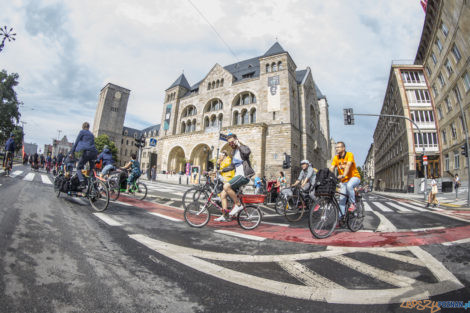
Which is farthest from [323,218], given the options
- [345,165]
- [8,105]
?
[8,105]

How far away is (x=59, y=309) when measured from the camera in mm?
1308

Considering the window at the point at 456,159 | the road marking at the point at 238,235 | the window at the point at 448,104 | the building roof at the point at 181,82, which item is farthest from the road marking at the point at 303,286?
the building roof at the point at 181,82

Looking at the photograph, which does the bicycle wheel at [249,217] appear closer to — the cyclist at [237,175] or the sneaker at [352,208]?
the cyclist at [237,175]

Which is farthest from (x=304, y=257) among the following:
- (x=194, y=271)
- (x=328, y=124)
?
(x=328, y=124)

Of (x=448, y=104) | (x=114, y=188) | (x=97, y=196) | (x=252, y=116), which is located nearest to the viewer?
(x=97, y=196)

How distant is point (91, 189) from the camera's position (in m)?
5.11

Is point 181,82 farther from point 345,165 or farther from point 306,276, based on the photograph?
point 306,276

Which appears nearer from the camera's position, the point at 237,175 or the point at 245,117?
the point at 237,175

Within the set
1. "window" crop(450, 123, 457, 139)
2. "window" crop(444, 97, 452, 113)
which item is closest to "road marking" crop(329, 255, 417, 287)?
"window" crop(450, 123, 457, 139)

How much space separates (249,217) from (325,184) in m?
1.64

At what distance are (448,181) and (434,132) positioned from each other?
8.08 m

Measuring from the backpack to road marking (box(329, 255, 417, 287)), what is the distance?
52.0 inches

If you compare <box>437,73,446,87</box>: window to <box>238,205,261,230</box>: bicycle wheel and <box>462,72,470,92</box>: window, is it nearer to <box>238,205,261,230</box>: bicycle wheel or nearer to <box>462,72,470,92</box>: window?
<box>462,72,470,92</box>: window

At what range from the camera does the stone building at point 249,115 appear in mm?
25642
